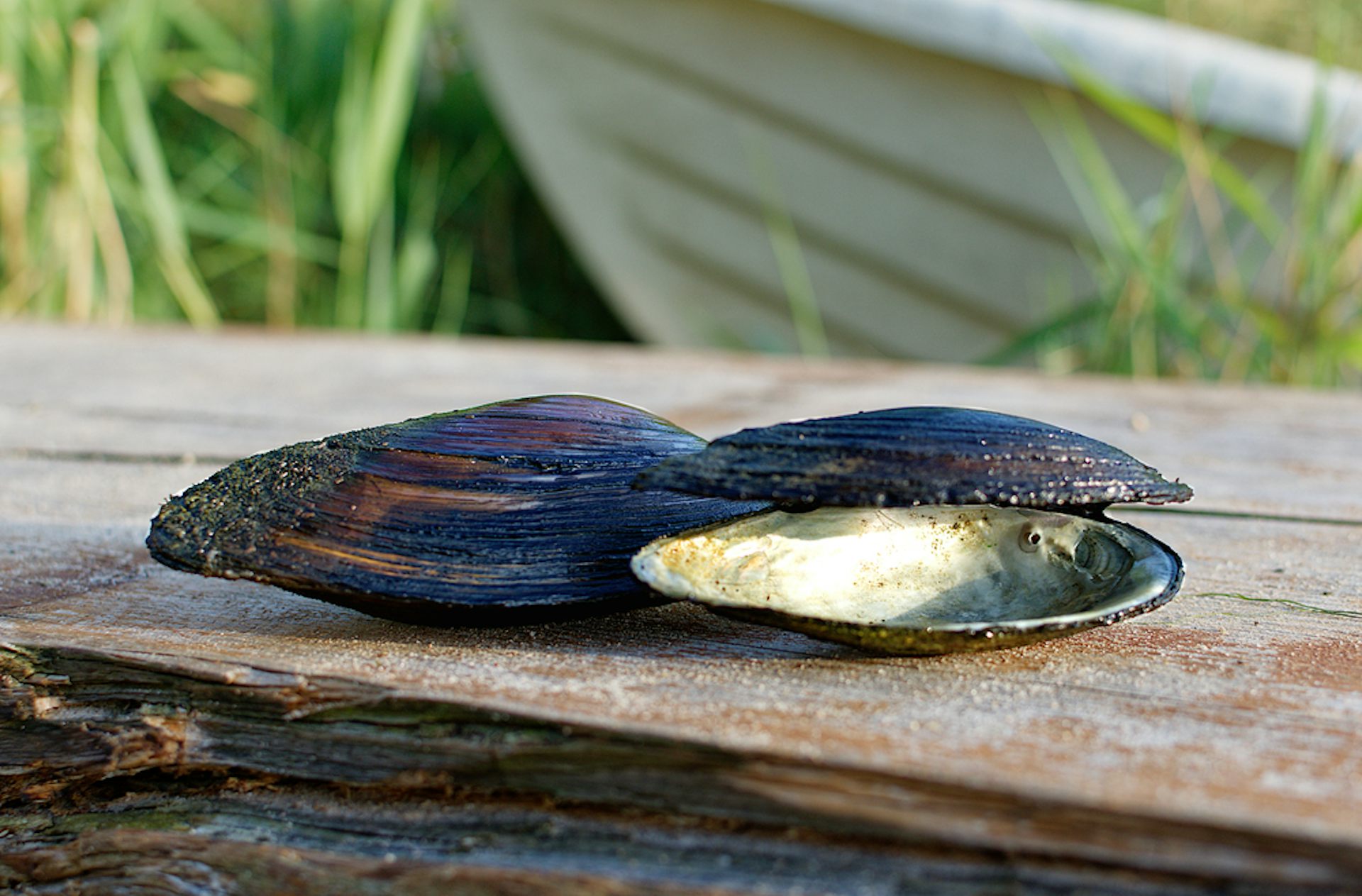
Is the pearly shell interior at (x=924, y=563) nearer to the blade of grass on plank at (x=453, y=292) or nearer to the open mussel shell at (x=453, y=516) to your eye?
the open mussel shell at (x=453, y=516)

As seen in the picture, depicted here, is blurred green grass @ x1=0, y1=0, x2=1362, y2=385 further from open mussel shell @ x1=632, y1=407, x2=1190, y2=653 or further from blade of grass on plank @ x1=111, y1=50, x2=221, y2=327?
open mussel shell @ x1=632, y1=407, x2=1190, y2=653

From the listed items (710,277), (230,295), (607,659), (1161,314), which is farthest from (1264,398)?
(230,295)

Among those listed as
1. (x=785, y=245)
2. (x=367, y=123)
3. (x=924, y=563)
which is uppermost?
(x=367, y=123)

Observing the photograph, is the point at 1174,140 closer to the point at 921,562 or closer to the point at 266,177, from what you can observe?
the point at 921,562

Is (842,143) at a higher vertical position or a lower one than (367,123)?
higher

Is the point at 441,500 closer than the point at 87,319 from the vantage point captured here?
Yes

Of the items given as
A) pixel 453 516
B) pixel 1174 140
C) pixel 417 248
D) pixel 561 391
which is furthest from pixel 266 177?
pixel 453 516

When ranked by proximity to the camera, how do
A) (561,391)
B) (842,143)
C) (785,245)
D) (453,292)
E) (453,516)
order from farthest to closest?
(453,292)
(785,245)
(842,143)
(561,391)
(453,516)

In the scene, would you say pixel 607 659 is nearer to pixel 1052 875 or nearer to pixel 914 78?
pixel 1052 875
